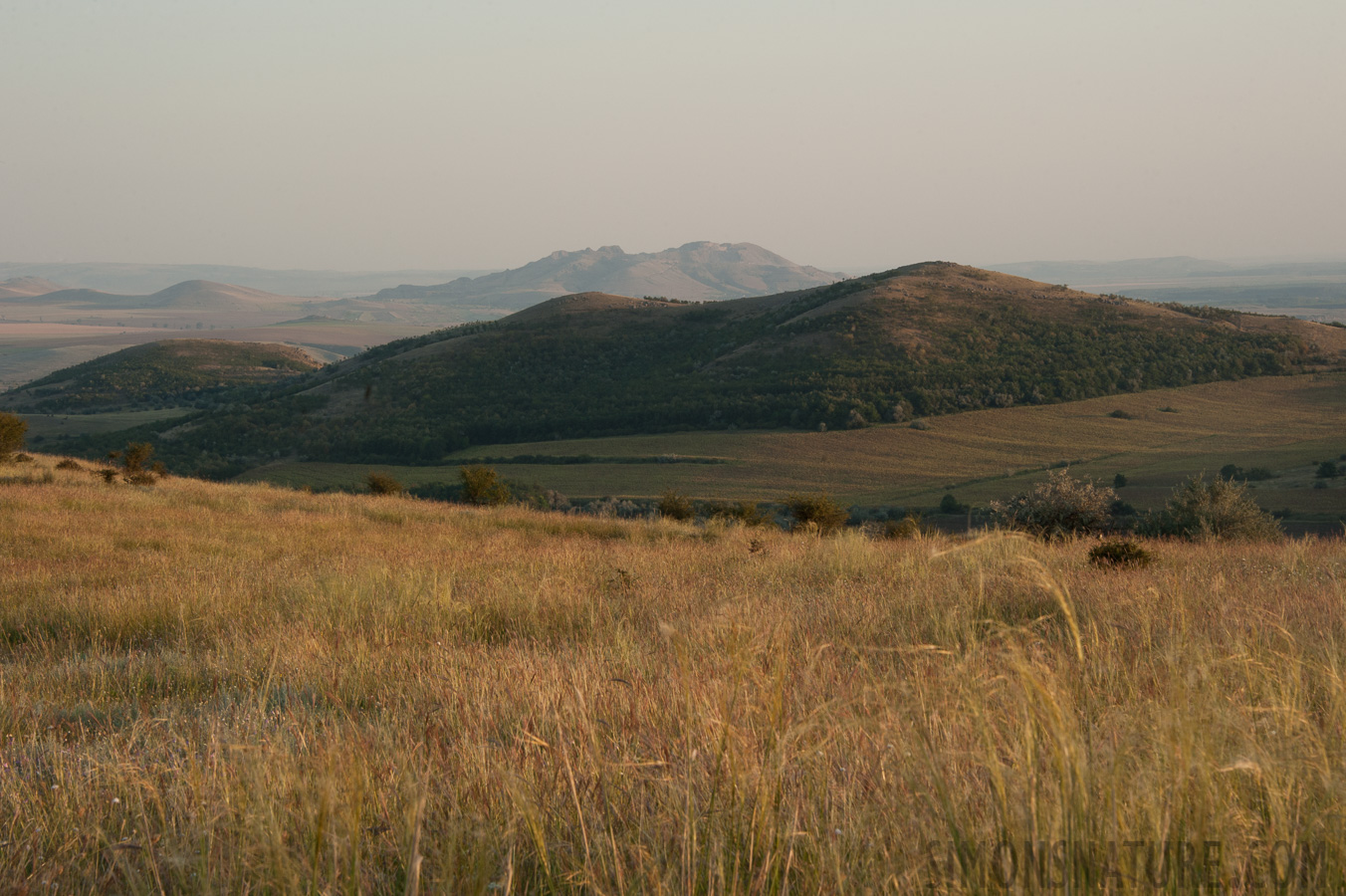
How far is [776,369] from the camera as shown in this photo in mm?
82375

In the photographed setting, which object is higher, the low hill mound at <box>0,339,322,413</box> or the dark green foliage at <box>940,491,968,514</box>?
the low hill mound at <box>0,339,322,413</box>

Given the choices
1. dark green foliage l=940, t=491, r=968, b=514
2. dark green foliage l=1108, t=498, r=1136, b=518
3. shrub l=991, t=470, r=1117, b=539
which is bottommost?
dark green foliage l=940, t=491, r=968, b=514

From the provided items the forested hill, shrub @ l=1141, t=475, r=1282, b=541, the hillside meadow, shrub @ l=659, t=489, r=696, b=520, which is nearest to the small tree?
shrub @ l=659, t=489, r=696, b=520

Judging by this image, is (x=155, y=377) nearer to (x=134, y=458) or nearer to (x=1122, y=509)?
(x=134, y=458)

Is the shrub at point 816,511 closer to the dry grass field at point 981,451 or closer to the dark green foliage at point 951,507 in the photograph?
the dark green foliage at point 951,507

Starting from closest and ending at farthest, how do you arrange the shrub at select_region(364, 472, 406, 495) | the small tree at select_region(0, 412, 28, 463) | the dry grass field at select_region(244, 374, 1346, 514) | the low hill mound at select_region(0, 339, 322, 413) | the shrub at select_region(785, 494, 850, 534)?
the shrub at select_region(785, 494, 850, 534), the small tree at select_region(0, 412, 28, 463), the shrub at select_region(364, 472, 406, 495), the dry grass field at select_region(244, 374, 1346, 514), the low hill mound at select_region(0, 339, 322, 413)

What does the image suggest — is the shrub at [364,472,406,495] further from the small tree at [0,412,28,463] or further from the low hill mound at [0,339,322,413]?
the low hill mound at [0,339,322,413]

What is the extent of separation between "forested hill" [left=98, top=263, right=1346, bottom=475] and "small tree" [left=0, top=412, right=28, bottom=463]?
4360 centimetres

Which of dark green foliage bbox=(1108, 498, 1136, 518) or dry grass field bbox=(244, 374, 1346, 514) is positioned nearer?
dark green foliage bbox=(1108, 498, 1136, 518)

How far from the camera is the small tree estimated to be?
85.3 feet

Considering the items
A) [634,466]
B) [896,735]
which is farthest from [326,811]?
[634,466]

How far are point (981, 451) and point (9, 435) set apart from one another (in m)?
53.2

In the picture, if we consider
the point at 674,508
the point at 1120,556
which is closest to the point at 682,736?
the point at 1120,556

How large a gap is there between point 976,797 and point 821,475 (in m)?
54.9
